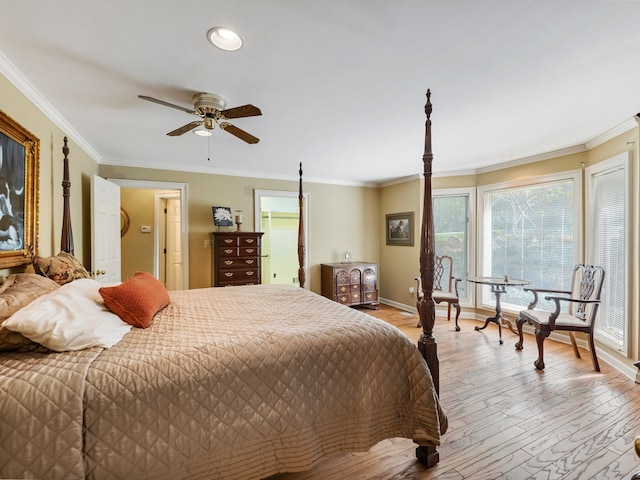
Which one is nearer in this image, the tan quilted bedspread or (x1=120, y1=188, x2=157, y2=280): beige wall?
the tan quilted bedspread

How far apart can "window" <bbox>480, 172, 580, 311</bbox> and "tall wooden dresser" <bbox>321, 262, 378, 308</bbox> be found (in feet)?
5.71

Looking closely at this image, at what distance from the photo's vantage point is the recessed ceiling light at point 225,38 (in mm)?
1485

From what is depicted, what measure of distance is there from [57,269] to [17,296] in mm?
704

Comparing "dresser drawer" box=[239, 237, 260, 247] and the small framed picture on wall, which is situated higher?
the small framed picture on wall

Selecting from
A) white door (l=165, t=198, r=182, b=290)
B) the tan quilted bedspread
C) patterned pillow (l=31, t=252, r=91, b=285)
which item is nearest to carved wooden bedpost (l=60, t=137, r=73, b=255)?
patterned pillow (l=31, t=252, r=91, b=285)

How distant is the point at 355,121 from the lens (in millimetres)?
2635

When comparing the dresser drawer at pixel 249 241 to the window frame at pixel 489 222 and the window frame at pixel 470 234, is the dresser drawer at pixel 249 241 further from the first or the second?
the window frame at pixel 489 222

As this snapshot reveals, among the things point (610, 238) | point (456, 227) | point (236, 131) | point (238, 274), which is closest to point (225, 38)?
point (236, 131)

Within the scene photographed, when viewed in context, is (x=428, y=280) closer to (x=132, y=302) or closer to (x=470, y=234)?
(x=132, y=302)

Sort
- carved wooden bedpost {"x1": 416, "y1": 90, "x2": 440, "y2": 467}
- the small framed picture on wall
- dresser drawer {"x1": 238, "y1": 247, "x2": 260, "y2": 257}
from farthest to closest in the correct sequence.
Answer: the small framed picture on wall < dresser drawer {"x1": 238, "y1": 247, "x2": 260, "y2": 257} < carved wooden bedpost {"x1": 416, "y1": 90, "x2": 440, "y2": 467}

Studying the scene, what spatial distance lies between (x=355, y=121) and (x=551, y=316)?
8.97 feet

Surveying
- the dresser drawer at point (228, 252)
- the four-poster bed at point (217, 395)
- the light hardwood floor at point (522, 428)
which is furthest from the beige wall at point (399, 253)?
the four-poster bed at point (217, 395)

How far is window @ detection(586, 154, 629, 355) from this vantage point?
2832 mm

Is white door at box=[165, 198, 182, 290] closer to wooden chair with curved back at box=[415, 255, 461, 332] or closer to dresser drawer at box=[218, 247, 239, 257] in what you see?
dresser drawer at box=[218, 247, 239, 257]
